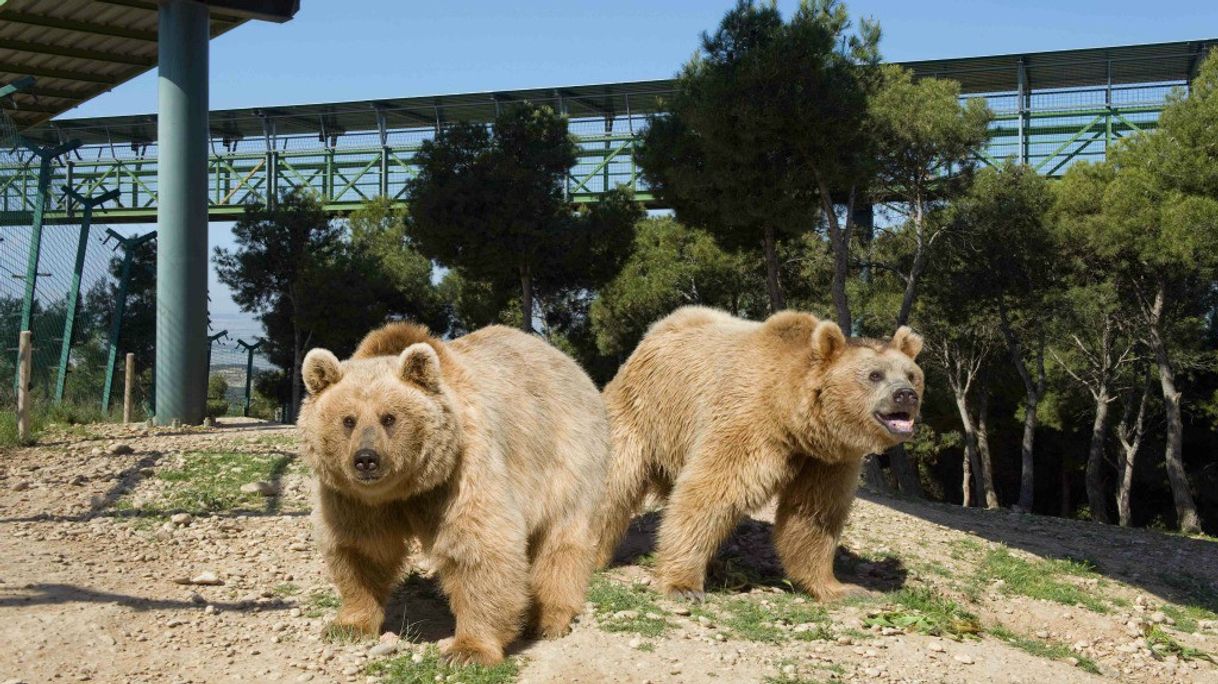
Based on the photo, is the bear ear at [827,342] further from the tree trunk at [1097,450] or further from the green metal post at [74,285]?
the tree trunk at [1097,450]

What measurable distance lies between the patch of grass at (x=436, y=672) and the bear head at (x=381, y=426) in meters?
0.83

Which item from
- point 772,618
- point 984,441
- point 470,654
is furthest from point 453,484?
point 984,441

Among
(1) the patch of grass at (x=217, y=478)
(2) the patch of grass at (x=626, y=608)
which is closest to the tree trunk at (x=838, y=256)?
(1) the patch of grass at (x=217, y=478)

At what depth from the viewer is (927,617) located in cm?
663

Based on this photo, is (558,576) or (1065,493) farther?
(1065,493)

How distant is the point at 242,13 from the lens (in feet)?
50.2

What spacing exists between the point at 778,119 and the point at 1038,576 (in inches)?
384

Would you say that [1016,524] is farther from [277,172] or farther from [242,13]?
[277,172]

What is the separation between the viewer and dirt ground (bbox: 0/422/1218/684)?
17.1 feet

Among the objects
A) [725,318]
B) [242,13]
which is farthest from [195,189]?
[725,318]

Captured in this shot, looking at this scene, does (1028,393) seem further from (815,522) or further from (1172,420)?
(815,522)

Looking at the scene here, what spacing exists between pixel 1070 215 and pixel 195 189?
1803cm

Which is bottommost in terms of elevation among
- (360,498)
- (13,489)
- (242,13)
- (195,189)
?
(13,489)

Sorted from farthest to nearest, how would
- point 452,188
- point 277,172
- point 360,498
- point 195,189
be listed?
point 277,172 < point 452,188 < point 195,189 < point 360,498
